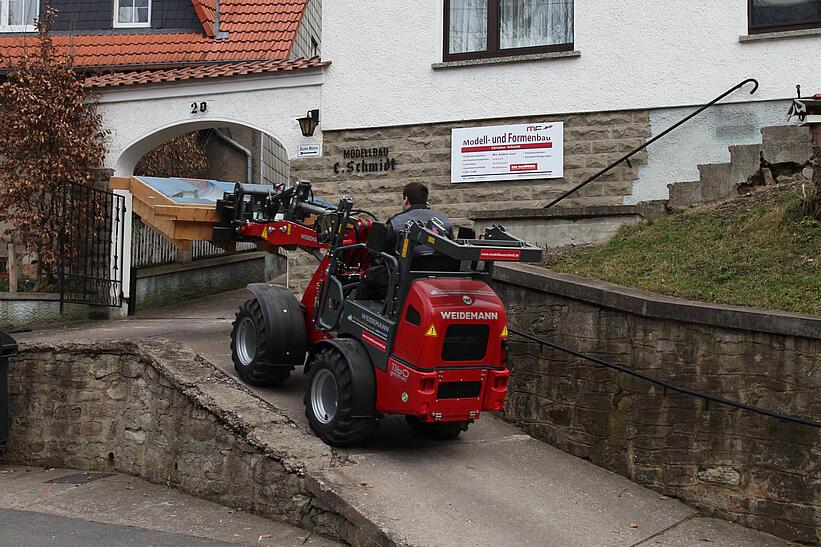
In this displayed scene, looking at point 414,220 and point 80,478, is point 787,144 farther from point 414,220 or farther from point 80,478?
point 80,478

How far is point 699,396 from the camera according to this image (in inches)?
269

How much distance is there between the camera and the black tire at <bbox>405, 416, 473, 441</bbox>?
308 inches

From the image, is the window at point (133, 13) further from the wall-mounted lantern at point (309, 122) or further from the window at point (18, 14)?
the wall-mounted lantern at point (309, 122)

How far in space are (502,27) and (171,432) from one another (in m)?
7.46

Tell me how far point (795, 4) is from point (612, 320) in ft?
20.4

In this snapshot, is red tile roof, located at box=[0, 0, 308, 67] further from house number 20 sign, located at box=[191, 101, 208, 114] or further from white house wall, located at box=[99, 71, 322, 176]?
house number 20 sign, located at box=[191, 101, 208, 114]

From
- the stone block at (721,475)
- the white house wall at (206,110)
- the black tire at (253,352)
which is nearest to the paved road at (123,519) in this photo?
the black tire at (253,352)

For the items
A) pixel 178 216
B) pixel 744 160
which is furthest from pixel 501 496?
pixel 744 160

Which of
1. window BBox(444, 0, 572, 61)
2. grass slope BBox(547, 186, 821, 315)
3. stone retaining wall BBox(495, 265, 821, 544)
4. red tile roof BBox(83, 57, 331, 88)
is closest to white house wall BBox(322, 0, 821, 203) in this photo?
window BBox(444, 0, 572, 61)

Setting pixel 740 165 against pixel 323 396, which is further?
pixel 740 165

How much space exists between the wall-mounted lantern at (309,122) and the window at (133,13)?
520cm

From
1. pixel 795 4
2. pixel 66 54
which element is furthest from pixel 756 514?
pixel 66 54

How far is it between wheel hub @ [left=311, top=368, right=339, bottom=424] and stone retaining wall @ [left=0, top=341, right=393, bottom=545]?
22 cm

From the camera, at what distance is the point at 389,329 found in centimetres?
690
